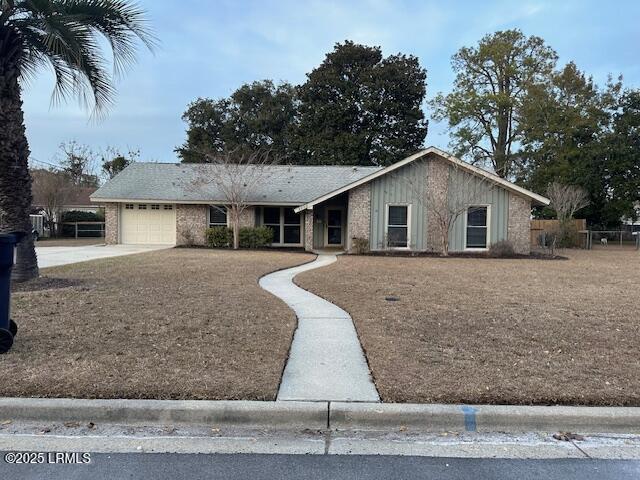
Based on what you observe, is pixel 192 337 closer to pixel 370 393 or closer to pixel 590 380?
pixel 370 393

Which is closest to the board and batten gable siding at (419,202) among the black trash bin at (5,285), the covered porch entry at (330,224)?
the covered porch entry at (330,224)

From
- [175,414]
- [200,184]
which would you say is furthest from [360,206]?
[175,414]

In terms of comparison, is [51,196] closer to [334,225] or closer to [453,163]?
[334,225]

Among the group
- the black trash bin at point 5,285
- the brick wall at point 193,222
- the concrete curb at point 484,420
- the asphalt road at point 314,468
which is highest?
the brick wall at point 193,222

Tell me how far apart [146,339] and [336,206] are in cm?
1865

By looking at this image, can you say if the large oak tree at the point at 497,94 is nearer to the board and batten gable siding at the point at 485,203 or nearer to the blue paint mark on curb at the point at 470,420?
the board and batten gable siding at the point at 485,203

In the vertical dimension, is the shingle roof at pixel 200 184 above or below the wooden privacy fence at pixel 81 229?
above

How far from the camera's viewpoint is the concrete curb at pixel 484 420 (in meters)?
3.96

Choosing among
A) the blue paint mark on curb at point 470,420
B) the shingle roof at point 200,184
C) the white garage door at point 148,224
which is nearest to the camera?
the blue paint mark on curb at point 470,420

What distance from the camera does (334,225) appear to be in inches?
960

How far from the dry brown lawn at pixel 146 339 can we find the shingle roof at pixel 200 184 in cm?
1307

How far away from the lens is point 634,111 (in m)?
Answer: 31.5

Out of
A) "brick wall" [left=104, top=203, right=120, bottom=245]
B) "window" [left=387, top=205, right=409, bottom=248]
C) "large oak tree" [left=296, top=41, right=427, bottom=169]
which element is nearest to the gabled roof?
"window" [left=387, top=205, right=409, bottom=248]

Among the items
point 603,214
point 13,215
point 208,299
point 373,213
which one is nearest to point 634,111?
point 603,214
